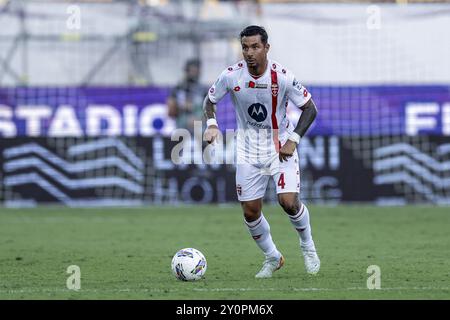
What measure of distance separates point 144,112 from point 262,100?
34.7 ft

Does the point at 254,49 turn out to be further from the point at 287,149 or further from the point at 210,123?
the point at 287,149

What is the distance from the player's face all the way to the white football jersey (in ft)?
0.65

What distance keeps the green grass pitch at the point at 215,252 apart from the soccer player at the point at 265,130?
1.47 feet

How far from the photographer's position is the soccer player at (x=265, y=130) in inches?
415

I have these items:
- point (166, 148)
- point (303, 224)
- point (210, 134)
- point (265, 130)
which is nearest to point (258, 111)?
point (265, 130)

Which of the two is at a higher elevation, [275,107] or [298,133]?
[275,107]

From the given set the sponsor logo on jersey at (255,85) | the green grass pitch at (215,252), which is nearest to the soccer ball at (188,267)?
the green grass pitch at (215,252)

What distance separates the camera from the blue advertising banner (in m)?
20.9

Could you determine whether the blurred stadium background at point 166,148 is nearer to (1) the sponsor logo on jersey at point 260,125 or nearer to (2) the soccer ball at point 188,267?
(1) the sponsor logo on jersey at point 260,125

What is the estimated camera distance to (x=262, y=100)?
34.9 feet

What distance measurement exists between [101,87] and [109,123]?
0.71 meters

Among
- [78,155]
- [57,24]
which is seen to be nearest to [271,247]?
[78,155]
